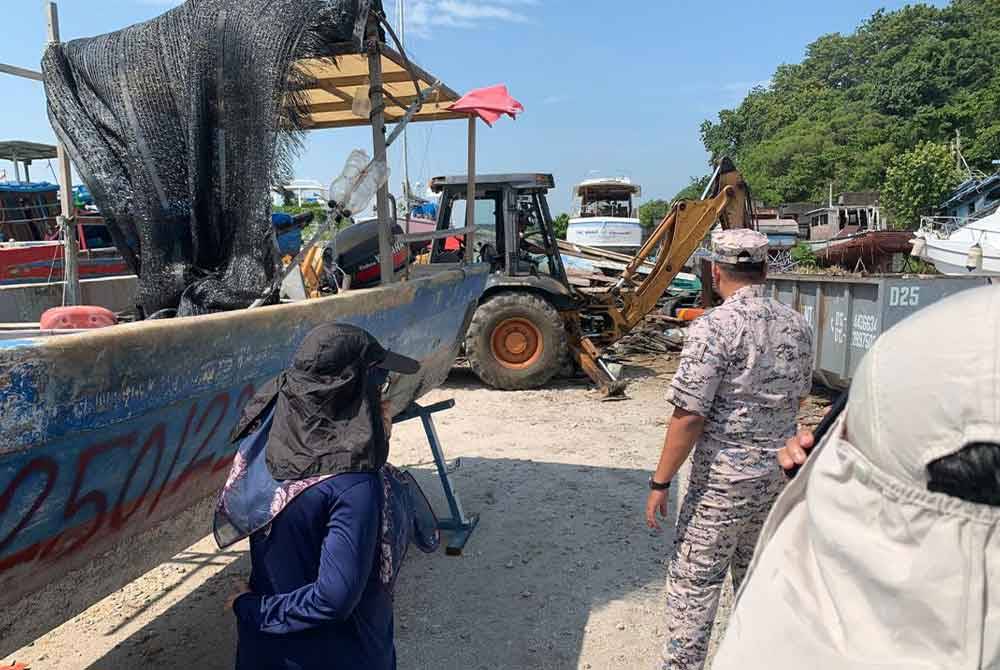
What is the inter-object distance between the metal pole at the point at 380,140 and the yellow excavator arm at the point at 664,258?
448cm

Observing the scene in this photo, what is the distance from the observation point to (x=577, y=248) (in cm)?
1252

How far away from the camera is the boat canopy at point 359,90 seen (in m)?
3.54

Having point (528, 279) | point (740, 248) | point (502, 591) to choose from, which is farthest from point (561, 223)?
point (740, 248)

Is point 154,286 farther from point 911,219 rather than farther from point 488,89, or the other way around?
point 911,219

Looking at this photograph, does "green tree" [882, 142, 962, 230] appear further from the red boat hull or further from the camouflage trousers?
the camouflage trousers

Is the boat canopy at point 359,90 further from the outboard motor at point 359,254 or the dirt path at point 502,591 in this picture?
the dirt path at point 502,591

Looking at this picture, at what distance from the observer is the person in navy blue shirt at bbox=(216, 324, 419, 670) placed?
152 cm

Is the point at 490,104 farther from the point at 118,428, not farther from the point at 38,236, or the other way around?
the point at 38,236

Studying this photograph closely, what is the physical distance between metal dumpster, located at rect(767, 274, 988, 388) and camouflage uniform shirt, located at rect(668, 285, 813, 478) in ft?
9.50

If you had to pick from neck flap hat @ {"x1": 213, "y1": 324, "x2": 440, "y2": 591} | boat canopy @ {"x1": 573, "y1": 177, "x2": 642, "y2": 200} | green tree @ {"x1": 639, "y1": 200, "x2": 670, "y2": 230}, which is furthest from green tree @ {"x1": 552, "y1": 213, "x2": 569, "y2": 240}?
neck flap hat @ {"x1": 213, "y1": 324, "x2": 440, "y2": 591}

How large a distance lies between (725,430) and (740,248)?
2.01 feet

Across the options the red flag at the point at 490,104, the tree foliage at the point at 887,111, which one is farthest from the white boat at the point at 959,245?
the tree foliage at the point at 887,111

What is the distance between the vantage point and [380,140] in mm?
3473

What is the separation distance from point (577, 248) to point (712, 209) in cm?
493
